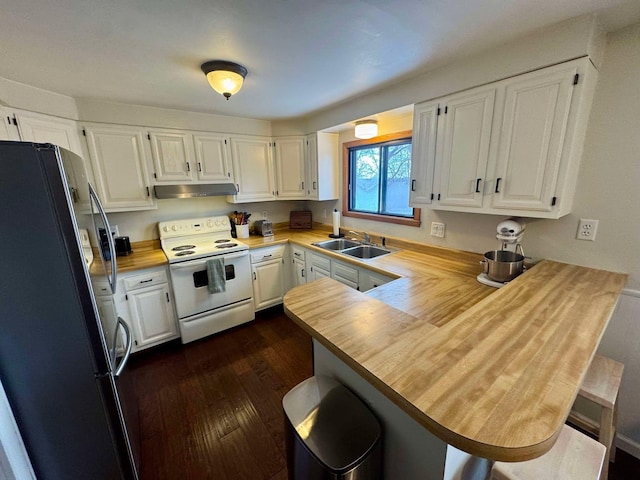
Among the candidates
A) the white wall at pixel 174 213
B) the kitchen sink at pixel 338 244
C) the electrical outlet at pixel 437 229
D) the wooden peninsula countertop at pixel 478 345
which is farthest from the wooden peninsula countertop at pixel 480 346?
the white wall at pixel 174 213

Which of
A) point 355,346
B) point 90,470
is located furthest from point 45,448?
point 355,346

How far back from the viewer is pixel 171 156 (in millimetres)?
2547

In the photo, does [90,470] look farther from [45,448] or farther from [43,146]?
[43,146]

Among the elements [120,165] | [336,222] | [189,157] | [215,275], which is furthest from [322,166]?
[120,165]

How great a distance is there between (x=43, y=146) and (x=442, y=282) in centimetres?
197

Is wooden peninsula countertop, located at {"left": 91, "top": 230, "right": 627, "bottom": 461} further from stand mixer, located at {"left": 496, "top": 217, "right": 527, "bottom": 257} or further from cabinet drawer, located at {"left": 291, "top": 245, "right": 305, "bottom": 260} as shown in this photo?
cabinet drawer, located at {"left": 291, "top": 245, "right": 305, "bottom": 260}

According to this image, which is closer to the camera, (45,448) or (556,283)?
(45,448)

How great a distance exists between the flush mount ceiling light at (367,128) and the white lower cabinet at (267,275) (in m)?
1.50

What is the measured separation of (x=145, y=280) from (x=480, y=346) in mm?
2503

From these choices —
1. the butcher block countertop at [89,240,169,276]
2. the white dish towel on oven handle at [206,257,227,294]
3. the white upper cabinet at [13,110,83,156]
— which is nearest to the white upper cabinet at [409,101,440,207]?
the white dish towel on oven handle at [206,257,227,294]

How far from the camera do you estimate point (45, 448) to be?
0.97 metres

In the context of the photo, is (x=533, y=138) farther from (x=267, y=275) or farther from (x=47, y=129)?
(x=47, y=129)

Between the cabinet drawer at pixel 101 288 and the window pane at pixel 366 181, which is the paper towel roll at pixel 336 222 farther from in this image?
the cabinet drawer at pixel 101 288

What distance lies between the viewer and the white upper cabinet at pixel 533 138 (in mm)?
1306
